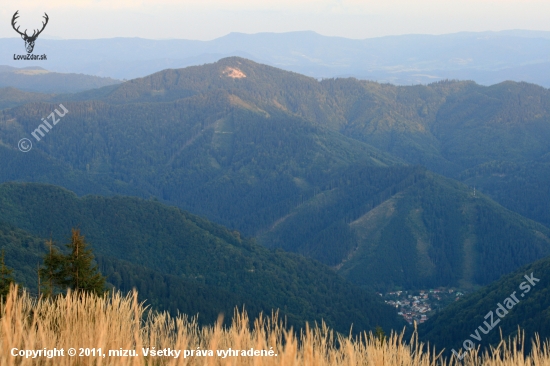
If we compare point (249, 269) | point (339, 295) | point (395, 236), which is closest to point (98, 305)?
point (249, 269)

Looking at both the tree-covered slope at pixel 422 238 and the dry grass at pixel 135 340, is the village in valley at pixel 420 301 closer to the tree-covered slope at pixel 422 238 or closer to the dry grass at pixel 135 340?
the tree-covered slope at pixel 422 238

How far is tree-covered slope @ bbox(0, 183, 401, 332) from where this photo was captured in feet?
319

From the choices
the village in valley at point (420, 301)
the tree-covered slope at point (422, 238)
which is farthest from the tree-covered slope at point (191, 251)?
the tree-covered slope at point (422, 238)

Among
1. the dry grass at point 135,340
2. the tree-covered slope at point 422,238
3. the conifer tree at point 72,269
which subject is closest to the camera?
the dry grass at point 135,340

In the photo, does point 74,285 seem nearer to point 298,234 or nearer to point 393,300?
point 393,300

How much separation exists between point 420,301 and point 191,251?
170ft

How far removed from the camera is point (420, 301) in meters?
128

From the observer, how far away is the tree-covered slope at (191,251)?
97125mm

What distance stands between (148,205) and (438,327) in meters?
56.8

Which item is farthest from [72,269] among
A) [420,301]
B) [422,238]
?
[422,238]

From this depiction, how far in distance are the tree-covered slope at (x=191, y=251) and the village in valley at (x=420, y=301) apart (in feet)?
23.6

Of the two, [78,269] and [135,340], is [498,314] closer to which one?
[78,269]

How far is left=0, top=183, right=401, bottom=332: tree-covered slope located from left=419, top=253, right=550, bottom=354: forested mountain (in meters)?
17.7

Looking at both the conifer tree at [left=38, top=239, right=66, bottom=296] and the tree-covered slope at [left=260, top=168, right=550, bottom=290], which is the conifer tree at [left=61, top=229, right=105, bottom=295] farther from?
the tree-covered slope at [left=260, top=168, right=550, bottom=290]
